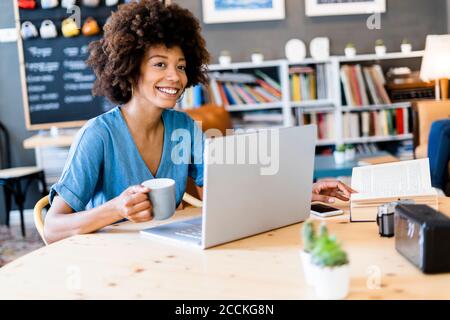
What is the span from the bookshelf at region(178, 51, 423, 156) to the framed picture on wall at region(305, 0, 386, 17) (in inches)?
15.8

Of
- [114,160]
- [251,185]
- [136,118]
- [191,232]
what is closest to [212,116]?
[136,118]

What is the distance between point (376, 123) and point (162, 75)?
3.32m

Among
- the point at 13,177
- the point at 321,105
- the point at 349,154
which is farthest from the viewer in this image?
the point at 321,105

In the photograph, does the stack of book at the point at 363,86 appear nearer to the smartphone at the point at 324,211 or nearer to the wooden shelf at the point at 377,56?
the wooden shelf at the point at 377,56

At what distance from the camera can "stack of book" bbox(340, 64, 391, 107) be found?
4727mm

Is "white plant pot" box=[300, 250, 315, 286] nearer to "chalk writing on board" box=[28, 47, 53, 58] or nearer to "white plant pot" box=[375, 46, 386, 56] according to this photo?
"white plant pot" box=[375, 46, 386, 56]

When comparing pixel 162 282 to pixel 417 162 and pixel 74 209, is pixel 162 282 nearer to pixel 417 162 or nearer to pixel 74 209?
pixel 74 209

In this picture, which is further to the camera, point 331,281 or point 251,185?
point 251,185

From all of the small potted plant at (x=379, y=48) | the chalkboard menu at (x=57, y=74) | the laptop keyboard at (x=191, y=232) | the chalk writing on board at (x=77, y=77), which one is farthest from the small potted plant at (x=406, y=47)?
the laptop keyboard at (x=191, y=232)

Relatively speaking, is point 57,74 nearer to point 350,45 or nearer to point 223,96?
point 223,96

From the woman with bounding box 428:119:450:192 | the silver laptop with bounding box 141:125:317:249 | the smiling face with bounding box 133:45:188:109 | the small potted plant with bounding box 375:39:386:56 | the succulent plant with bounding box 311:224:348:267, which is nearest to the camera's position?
the succulent plant with bounding box 311:224:348:267

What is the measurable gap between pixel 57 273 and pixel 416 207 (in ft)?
2.29

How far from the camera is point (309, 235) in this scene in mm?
921

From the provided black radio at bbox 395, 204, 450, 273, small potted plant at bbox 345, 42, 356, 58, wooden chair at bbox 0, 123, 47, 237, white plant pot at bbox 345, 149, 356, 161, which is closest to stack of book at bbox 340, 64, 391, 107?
small potted plant at bbox 345, 42, 356, 58
